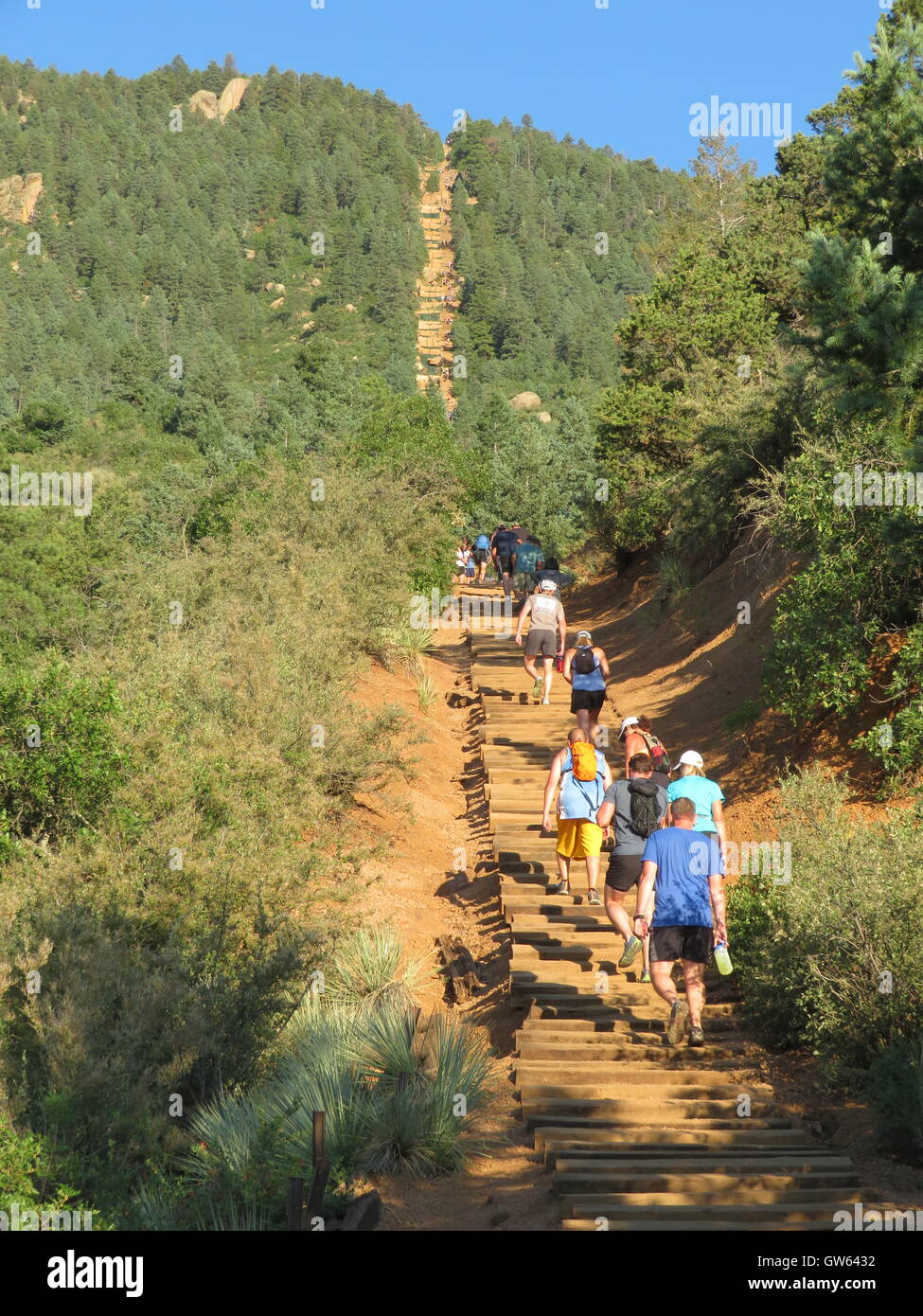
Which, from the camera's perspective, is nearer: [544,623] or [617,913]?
[617,913]

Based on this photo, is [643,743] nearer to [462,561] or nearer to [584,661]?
[584,661]

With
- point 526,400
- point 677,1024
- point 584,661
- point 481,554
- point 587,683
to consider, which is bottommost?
point 677,1024

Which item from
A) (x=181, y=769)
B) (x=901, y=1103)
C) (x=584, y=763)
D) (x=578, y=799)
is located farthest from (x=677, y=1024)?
(x=181, y=769)

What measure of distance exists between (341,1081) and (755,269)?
23931 mm

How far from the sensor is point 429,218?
19050 centimetres

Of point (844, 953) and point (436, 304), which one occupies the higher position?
point (436, 304)

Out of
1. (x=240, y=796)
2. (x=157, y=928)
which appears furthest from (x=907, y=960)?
(x=240, y=796)

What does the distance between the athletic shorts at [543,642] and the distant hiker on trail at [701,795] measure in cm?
668

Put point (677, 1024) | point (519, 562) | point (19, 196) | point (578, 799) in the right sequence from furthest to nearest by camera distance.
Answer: point (19, 196)
point (519, 562)
point (578, 799)
point (677, 1024)

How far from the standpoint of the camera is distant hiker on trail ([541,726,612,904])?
32.6 feet

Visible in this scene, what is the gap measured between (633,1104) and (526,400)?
347 feet

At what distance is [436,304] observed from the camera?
156 metres

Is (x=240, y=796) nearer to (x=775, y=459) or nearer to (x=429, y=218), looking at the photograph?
(x=775, y=459)

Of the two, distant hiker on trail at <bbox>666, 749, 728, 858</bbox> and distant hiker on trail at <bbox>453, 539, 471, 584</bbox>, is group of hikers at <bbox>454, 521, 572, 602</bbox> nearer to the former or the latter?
distant hiker on trail at <bbox>453, 539, 471, 584</bbox>
